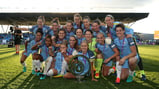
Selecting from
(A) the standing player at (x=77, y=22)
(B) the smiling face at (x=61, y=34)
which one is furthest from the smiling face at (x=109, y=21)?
(B) the smiling face at (x=61, y=34)

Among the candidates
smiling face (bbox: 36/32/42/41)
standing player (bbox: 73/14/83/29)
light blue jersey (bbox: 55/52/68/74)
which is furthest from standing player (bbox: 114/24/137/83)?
smiling face (bbox: 36/32/42/41)

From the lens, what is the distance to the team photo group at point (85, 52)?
3.58m

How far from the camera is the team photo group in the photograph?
3.58 m

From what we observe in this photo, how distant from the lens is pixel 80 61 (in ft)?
11.6

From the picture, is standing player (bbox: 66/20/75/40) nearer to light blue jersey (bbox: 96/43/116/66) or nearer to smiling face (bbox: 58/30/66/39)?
smiling face (bbox: 58/30/66/39)

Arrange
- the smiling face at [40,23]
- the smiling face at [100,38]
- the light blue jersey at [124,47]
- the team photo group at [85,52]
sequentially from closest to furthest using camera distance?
A: the team photo group at [85,52] → the light blue jersey at [124,47] → the smiling face at [100,38] → the smiling face at [40,23]

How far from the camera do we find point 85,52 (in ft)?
12.5

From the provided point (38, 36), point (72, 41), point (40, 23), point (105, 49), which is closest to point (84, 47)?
point (72, 41)

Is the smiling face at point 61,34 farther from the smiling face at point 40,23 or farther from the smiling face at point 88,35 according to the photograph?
the smiling face at point 40,23

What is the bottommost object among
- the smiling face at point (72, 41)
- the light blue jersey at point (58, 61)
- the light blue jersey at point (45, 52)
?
the light blue jersey at point (58, 61)

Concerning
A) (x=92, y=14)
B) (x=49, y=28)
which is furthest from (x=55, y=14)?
(x=49, y=28)

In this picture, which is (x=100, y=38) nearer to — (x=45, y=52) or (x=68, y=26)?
(x=68, y=26)

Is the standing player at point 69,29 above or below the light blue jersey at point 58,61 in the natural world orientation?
above

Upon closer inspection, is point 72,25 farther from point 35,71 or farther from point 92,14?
point 92,14
